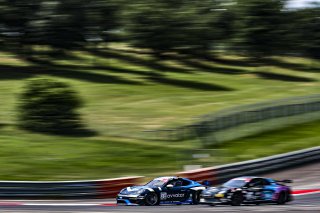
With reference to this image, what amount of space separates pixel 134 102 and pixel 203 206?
29.4 metres

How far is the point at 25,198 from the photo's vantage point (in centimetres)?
2577

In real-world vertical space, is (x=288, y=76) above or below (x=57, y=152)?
below

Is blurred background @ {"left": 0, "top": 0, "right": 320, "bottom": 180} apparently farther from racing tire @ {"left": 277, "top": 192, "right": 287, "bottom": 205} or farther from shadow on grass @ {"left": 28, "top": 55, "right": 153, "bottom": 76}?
racing tire @ {"left": 277, "top": 192, "right": 287, "bottom": 205}

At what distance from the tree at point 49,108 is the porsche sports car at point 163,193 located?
1292cm

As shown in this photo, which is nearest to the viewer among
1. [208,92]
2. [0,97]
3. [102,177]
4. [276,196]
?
[276,196]

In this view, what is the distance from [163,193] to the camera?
2309 centimetres

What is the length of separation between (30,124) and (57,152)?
498 cm

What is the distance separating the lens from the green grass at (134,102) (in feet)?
100

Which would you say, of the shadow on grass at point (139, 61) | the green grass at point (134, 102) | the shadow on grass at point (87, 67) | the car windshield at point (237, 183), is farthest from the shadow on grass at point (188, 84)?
the car windshield at point (237, 183)

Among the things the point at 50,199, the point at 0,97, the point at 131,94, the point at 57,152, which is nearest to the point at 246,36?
the point at 131,94

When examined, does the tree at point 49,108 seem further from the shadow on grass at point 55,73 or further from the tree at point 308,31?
the tree at point 308,31

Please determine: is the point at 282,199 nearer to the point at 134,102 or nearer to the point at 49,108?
the point at 49,108

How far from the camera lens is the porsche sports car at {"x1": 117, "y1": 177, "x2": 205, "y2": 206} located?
2270cm

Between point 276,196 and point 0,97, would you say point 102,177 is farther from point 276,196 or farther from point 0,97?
point 0,97
